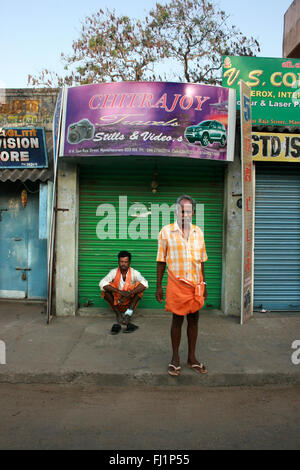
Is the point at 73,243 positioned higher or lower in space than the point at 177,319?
higher

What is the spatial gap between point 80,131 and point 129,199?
147cm

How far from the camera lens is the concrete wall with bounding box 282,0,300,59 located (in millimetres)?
11336

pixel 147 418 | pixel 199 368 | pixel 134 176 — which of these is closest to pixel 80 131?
pixel 134 176

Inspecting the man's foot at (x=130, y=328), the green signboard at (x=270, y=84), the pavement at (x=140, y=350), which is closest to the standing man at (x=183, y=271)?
the pavement at (x=140, y=350)

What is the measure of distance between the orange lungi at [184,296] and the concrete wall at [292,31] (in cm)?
1049

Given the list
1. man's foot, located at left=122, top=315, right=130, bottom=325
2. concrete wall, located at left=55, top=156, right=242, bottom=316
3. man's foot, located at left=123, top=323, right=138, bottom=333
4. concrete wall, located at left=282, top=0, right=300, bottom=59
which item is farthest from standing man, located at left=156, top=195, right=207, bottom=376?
concrete wall, located at left=282, top=0, right=300, bottom=59

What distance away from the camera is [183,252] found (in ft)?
13.1

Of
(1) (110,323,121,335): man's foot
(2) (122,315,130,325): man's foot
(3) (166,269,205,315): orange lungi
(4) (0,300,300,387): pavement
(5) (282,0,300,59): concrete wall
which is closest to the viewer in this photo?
(3) (166,269,205,315): orange lungi

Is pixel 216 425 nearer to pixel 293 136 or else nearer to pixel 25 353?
pixel 25 353

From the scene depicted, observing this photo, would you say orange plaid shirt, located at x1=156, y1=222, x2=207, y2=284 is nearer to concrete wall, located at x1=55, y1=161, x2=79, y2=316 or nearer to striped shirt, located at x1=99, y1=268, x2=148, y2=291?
striped shirt, located at x1=99, y1=268, x2=148, y2=291

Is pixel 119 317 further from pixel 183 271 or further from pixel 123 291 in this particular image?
pixel 183 271

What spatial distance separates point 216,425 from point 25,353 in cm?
262

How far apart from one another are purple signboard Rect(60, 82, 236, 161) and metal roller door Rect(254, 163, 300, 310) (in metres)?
1.21

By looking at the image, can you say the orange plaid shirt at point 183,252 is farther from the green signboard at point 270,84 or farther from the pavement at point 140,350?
the green signboard at point 270,84
